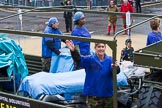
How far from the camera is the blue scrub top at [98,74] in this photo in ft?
16.6

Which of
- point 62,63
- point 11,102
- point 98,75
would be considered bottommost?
point 11,102

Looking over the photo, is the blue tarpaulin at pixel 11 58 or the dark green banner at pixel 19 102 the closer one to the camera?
the dark green banner at pixel 19 102

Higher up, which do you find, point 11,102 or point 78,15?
point 78,15

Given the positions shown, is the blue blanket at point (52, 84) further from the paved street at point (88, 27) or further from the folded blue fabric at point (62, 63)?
the paved street at point (88, 27)

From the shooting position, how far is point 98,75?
200 inches

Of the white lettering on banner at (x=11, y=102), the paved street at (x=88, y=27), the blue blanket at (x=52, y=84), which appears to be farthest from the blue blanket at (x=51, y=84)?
the paved street at (x=88, y=27)

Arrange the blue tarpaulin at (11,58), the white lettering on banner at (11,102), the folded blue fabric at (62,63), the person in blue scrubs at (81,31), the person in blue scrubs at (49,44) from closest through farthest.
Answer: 1. the white lettering on banner at (11,102)
2. the blue tarpaulin at (11,58)
3. the folded blue fabric at (62,63)
4. the person in blue scrubs at (81,31)
5. the person in blue scrubs at (49,44)

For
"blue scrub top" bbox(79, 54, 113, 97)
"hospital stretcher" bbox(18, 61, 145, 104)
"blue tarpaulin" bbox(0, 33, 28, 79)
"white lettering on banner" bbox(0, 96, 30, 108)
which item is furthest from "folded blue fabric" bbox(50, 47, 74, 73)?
"blue scrub top" bbox(79, 54, 113, 97)

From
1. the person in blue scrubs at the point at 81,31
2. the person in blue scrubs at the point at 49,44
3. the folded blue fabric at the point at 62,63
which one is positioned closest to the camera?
the folded blue fabric at the point at 62,63

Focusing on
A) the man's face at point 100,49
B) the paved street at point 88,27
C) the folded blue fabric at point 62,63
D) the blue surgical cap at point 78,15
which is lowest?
the paved street at point 88,27

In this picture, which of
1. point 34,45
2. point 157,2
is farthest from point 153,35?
A: point 157,2

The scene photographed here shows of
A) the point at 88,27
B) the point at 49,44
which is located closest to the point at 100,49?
the point at 49,44

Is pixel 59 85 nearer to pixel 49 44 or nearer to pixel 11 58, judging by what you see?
pixel 11 58

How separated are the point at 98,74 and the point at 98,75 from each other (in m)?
0.01
